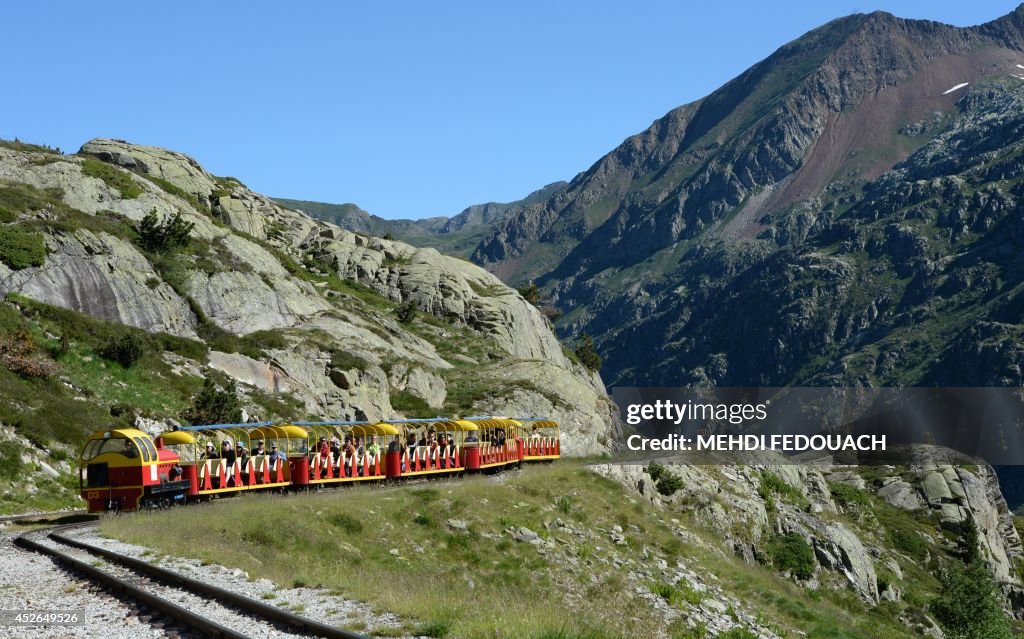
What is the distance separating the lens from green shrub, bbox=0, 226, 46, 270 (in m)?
52.0

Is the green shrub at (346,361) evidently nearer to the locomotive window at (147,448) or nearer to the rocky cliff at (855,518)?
the rocky cliff at (855,518)

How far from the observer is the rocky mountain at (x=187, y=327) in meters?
45.8

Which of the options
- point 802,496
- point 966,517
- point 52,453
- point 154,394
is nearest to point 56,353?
point 154,394

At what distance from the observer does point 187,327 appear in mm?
60312

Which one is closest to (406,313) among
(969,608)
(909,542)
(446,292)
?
(446,292)

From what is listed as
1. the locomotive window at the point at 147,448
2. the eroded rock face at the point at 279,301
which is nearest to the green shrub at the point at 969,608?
the eroded rock face at the point at 279,301

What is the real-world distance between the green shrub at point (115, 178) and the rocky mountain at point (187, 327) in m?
0.20

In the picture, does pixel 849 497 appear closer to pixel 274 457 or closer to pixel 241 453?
pixel 274 457

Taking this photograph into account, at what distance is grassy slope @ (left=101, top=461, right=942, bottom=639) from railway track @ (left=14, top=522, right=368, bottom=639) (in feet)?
5.81

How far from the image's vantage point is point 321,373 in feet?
205

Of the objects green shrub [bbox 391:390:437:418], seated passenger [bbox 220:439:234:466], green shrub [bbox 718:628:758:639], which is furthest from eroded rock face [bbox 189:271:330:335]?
green shrub [bbox 718:628:758:639]

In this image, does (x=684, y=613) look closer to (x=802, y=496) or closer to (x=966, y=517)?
(x=802, y=496)

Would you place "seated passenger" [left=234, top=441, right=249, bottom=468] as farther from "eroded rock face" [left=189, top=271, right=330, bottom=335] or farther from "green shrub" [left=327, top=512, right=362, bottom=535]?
"eroded rock face" [left=189, top=271, right=330, bottom=335]

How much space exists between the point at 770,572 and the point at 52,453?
31.7m
